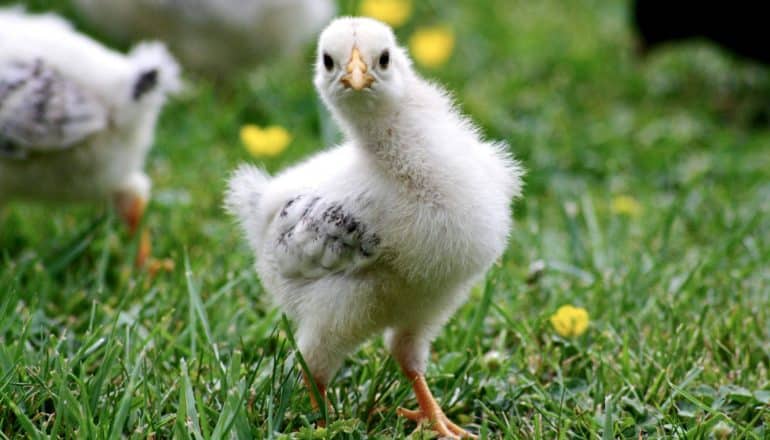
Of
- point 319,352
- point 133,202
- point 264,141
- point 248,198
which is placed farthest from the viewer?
point 264,141

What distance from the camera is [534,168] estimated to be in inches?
158

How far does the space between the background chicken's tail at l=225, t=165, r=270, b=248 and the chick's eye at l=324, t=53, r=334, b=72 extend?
1.47ft

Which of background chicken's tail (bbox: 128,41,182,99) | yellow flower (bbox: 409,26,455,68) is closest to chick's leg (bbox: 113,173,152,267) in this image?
background chicken's tail (bbox: 128,41,182,99)

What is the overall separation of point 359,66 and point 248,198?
1.93ft

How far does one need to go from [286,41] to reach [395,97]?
287 cm

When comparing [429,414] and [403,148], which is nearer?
[403,148]

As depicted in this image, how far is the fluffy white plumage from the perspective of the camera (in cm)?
285

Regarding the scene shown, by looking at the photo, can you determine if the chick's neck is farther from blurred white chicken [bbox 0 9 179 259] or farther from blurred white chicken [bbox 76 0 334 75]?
blurred white chicken [bbox 76 0 334 75]

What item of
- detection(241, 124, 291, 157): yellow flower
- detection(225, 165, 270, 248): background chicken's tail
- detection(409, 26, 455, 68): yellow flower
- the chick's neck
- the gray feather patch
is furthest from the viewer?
detection(409, 26, 455, 68): yellow flower

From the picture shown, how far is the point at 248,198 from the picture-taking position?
2322 mm

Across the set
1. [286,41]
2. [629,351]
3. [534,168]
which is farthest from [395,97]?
[286,41]

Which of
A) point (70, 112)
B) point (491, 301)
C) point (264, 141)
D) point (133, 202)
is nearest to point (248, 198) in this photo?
point (491, 301)

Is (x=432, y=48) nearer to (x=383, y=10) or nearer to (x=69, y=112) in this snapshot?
(x=383, y=10)

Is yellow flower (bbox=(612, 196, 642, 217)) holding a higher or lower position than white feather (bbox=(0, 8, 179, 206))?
lower
